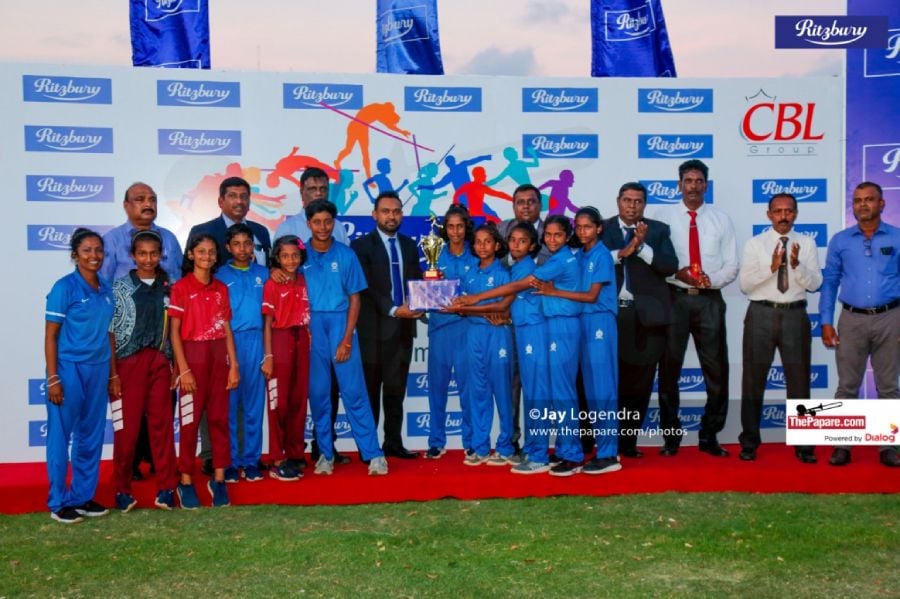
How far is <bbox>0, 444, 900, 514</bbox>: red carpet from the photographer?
17.8 feet

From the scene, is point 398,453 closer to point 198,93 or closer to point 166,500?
point 166,500

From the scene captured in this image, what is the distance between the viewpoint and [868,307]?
606 centimetres

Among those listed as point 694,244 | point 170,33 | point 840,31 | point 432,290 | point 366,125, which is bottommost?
point 432,290

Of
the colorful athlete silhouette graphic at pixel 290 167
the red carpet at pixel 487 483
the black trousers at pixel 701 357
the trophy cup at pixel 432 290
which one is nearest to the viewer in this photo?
the red carpet at pixel 487 483

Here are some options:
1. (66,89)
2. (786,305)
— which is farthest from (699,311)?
(66,89)

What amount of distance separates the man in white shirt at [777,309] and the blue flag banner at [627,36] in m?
2.50

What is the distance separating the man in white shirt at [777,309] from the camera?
618 centimetres

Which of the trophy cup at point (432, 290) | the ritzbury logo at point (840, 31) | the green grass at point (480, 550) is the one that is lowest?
the green grass at point (480, 550)

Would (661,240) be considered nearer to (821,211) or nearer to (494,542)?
(821,211)

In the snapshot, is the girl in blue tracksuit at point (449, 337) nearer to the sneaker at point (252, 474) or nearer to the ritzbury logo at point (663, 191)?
the sneaker at point (252, 474)

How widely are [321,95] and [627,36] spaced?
3.01 metres

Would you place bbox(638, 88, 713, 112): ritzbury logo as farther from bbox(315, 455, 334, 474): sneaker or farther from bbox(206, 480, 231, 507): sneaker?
bbox(206, 480, 231, 507): sneaker

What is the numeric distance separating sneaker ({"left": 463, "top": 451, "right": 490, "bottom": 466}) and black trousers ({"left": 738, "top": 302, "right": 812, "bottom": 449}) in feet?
5.87

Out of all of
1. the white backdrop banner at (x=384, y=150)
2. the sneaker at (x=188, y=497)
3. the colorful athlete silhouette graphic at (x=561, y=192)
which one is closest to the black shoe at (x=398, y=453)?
the white backdrop banner at (x=384, y=150)
